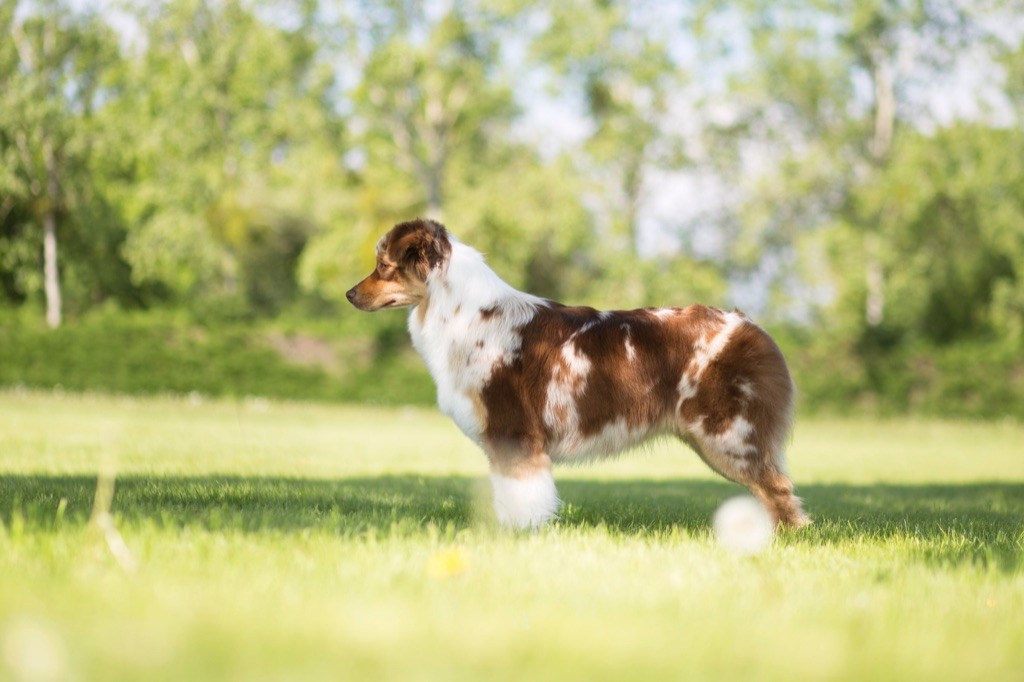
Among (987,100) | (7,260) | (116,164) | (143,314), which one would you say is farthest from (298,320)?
(987,100)

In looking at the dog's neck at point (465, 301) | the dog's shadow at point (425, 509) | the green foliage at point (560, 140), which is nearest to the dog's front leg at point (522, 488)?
the dog's shadow at point (425, 509)

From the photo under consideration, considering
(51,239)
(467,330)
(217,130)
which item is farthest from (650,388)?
(217,130)

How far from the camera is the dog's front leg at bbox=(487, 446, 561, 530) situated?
5332 millimetres

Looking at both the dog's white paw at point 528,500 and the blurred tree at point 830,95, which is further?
the blurred tree at point 830,95

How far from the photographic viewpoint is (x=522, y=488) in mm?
5359

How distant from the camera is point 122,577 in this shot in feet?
11.0

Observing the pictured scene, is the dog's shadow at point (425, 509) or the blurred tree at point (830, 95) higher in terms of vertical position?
the blurred tree at point (830, 95)

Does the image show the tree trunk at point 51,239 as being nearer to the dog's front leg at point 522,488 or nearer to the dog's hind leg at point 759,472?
the dog's front leg at point 522,488

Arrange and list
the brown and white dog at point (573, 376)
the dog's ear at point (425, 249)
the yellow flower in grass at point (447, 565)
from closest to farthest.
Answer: the yellow flower in grass at point (447, 565), the brown and white dog at point (573, 376), the dog's ear at point (425, 249)

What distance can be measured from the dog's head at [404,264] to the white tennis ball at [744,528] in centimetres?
229

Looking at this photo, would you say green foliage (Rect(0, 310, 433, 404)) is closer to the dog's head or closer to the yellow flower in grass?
the dog's head

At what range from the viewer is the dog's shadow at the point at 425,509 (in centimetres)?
478

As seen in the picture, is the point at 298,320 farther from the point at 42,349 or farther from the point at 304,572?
the point at 304,572

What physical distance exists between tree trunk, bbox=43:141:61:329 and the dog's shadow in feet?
76.2
